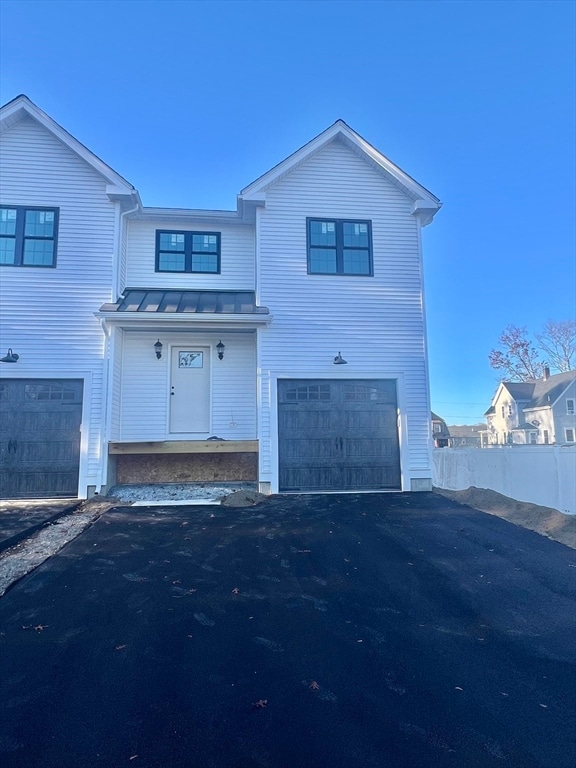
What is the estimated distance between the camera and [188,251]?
1071 cm

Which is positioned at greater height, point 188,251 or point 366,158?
point 366,158

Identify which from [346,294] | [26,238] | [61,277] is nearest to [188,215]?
[61,277]

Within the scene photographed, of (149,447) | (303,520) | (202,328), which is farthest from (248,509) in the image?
(202,328)

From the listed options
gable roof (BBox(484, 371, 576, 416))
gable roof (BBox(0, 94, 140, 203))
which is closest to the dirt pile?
gable roof (BBox(0, 94, 140, 203))

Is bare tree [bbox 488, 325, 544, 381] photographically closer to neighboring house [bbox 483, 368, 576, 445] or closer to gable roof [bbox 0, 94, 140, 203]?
neighboring house [bbox 483, 368, 576, 445]

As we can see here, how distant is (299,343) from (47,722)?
773 centimetres

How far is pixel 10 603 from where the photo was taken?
377 cm

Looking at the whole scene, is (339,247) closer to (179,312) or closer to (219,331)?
(219,331)

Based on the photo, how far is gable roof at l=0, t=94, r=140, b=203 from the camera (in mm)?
9125

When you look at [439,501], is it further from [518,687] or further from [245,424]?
[518,687]

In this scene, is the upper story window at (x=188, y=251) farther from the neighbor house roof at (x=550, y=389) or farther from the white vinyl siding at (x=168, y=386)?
the neighbor house roof at (x=550, y=389)

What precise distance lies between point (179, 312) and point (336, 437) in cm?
426

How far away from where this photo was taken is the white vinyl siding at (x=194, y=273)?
34.1ft

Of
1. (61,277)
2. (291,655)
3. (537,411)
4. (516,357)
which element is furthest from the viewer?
(516,357)
